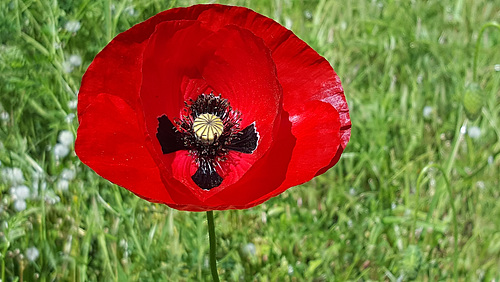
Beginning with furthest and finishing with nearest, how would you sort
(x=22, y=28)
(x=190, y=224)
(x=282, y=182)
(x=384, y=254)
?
1. (x=22, y=28)
2. (x=384, y=254)
3. (x=190, y=224)
4. (x=282, y=182)

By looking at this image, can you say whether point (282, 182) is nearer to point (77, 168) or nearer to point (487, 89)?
point (77, 168)

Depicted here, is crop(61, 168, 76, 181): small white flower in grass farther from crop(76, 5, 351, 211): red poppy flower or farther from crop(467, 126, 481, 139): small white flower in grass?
crop(467, 126, 481, 139): small white flower in grass

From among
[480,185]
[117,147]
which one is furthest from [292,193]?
[117,147]

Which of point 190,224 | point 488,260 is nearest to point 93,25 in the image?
point 190,224

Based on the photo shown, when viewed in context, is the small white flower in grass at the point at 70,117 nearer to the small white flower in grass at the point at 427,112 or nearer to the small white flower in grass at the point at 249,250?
the small white flower in grass at the point at 249,250

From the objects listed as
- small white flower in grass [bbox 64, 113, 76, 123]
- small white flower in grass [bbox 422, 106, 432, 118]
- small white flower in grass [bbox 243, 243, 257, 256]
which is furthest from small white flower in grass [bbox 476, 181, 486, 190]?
small white flower in grass [bbox 64, 113, 76, 123]

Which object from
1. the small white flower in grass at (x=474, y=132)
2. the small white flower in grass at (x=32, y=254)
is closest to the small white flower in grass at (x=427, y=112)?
the small white flower in grass at (x=474, y=132)
